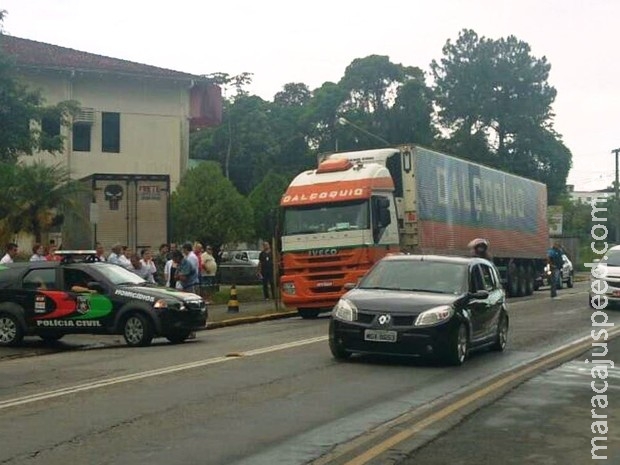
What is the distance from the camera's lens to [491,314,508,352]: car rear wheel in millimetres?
16406

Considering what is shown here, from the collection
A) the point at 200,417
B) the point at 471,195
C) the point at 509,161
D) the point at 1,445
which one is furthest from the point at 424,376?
the point at 509,161

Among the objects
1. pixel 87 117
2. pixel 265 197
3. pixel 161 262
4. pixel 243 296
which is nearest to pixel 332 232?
pixel 161 262

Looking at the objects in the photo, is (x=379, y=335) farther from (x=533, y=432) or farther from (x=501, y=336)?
(x=533, y=432)

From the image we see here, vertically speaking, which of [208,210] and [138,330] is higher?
[208,210]

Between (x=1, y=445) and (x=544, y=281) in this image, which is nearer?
(x=1, y=445)

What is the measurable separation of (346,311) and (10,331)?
7413mm

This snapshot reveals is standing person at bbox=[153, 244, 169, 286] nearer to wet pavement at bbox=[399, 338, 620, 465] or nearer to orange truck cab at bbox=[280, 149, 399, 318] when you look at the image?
orange truck cab at bbox=[280, 149, 399, 318]

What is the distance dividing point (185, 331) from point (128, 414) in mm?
8425

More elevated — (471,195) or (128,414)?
(471,195)

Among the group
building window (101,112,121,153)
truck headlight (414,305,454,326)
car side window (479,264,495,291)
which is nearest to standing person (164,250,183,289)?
car side window (479,264,495,291)

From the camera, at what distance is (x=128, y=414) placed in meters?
10.2

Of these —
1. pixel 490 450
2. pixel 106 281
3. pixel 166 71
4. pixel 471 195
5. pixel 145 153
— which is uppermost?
pixel 166 71

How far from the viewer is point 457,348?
46.1 ft

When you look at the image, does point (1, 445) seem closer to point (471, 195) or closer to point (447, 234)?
point (447, 234)
